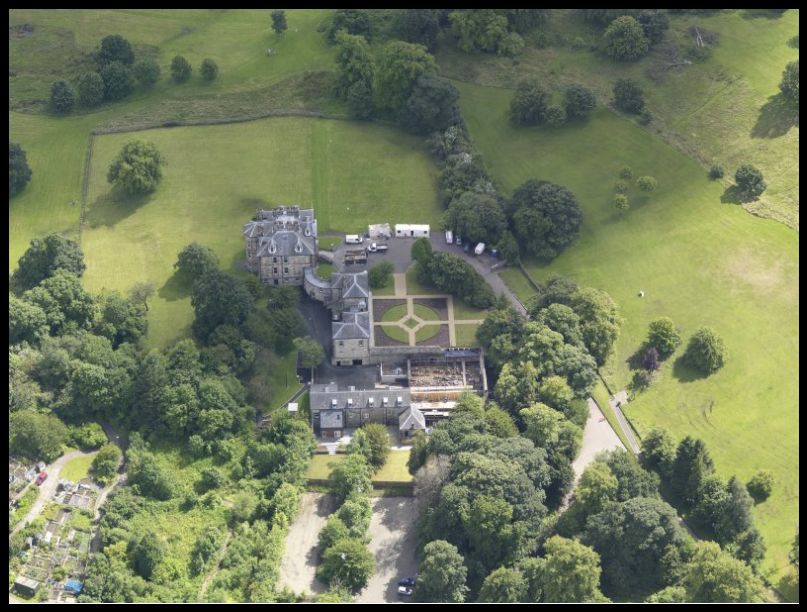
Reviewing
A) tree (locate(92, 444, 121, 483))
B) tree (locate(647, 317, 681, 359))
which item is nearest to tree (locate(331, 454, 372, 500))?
tree (locate(92, 444, 121, 483))

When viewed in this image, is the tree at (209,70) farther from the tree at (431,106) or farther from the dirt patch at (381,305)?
the dirt patch at (381,305)

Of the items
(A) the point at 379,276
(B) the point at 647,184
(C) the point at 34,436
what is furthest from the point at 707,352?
(C) the point at 34,436

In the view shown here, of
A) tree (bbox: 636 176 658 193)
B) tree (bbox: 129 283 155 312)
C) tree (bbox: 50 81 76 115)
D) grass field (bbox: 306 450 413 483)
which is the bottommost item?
grass field (bbox: 306 450 413 483)

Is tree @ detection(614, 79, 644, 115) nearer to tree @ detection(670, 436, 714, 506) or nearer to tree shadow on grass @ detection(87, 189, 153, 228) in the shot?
tree @ detection(670, 436, 714, 506)

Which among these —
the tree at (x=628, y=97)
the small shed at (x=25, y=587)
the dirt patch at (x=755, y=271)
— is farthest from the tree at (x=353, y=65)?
the small shed at (x=25, y=587)

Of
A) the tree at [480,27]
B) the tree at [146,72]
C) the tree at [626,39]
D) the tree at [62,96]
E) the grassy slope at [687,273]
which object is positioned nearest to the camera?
the grassy slope at [687,273]

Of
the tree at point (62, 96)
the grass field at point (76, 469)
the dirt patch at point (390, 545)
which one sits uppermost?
the tree at point (62, 96)
